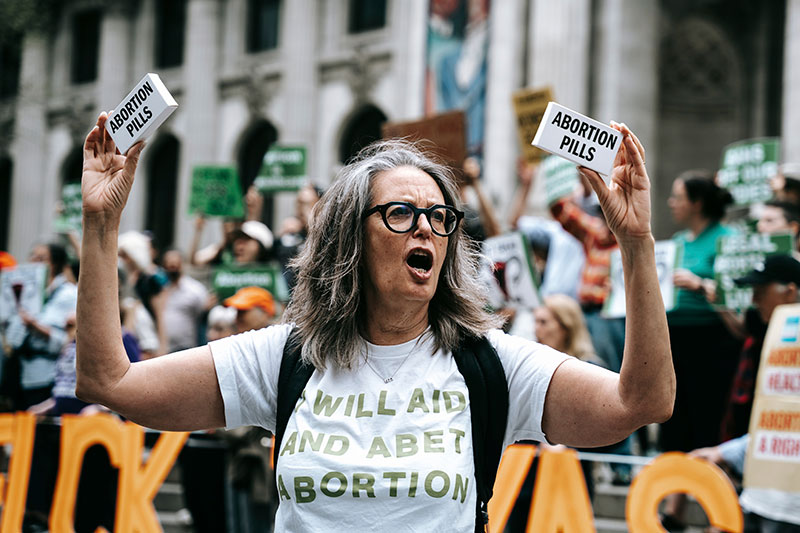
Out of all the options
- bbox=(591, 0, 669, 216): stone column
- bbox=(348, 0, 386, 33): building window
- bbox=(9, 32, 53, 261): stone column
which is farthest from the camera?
bbox=(9, 32, 53, 261): stone column

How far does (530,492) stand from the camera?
5.87 m

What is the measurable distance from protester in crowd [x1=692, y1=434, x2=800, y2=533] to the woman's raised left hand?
9.46ft

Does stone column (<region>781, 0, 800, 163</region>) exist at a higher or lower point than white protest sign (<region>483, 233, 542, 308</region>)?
higher

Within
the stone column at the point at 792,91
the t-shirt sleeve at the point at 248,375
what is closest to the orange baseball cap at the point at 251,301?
the t-shirt sleeve at the point at 248,375

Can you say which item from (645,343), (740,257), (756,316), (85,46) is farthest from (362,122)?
(645,343)

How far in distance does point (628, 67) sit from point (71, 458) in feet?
35.6

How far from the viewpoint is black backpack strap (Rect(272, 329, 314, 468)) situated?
2594 mm

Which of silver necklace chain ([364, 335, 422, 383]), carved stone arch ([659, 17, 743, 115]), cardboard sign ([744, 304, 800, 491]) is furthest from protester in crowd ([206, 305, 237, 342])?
carved stone arch ([659, 17, 743, 115])

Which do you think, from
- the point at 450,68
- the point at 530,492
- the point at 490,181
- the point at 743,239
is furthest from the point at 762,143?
the point at 450,68

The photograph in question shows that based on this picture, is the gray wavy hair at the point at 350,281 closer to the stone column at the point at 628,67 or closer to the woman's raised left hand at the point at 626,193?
the woman's raised left hand at the point at 626,193

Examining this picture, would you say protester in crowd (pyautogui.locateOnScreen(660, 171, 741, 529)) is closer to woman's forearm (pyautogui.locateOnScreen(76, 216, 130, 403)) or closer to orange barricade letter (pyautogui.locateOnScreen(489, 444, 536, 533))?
orange barricade letter (pyautogui.locateOnScreen(489, 444, 536, 533))

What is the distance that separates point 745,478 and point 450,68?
1416 cm

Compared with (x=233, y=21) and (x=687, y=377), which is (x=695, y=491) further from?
(x=233, y=21)

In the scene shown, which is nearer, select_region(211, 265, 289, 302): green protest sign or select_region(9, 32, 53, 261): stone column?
select_region(211, 265, 289, 302): green protest sign
